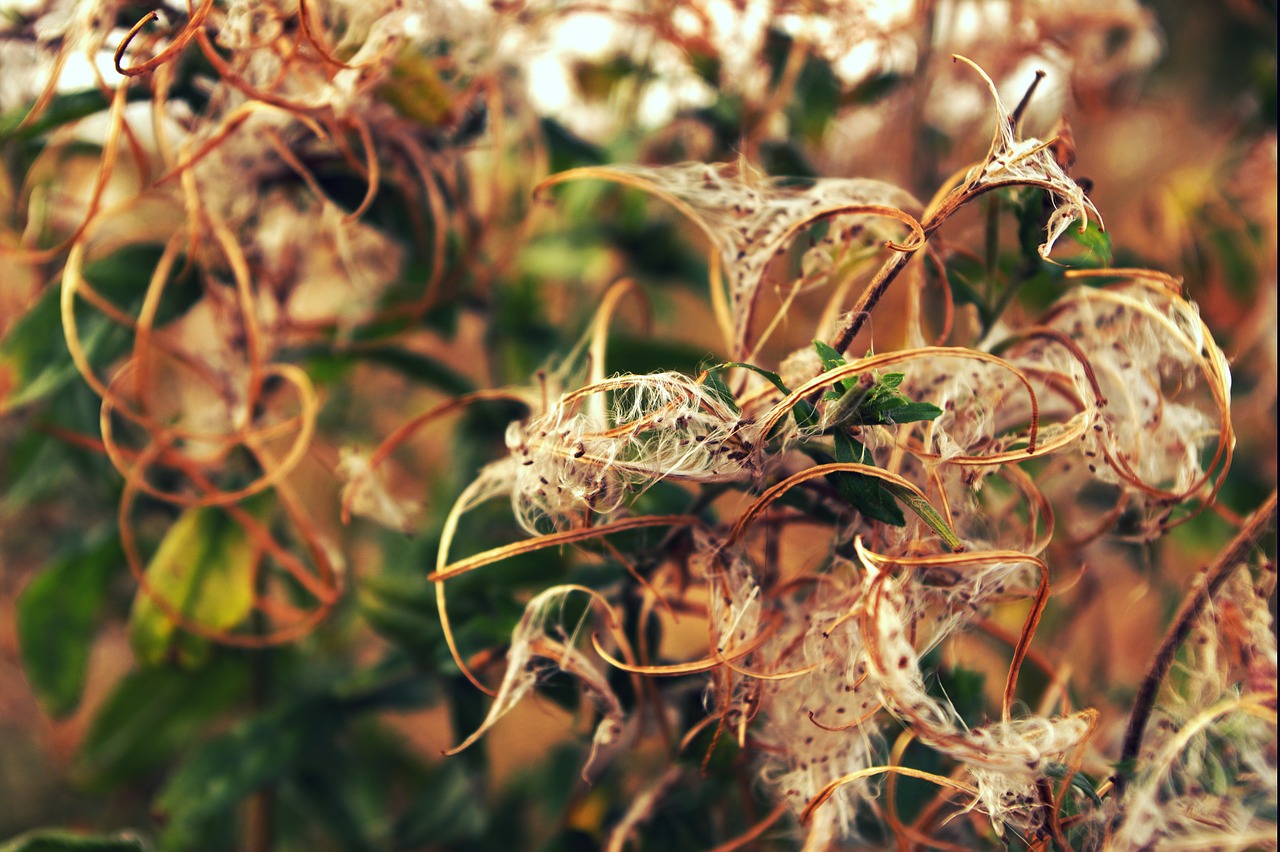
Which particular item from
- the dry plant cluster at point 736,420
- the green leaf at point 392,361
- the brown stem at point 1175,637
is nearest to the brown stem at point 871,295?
the dry plant cluster at point 736,420

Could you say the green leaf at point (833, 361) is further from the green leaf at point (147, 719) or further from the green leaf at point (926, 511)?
the green leaf at point (147, 719)

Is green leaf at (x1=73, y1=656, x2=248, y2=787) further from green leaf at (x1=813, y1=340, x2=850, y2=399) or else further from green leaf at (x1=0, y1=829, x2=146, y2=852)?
green leaf at (x1=813, y1=340, x2=850, y2=399)

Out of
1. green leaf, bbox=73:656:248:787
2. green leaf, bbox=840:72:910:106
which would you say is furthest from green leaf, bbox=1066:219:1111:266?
green leaf, bbox=73:656:248:787

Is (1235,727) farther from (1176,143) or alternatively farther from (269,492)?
(1176,143)

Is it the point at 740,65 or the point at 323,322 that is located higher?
the point at 740,65

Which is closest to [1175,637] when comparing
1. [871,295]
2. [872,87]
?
[871,295]

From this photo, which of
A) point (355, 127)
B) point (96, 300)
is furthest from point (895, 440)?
point (96, 300)
